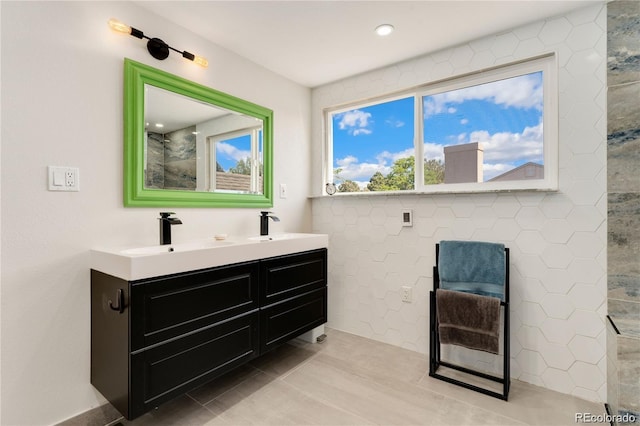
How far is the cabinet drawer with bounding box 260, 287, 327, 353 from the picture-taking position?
1982mm

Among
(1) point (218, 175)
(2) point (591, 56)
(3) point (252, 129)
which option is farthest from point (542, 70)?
(1) point (218, 175)

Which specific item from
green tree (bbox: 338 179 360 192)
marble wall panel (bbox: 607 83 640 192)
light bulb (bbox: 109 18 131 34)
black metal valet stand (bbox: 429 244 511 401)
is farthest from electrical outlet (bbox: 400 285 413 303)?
light bulb (bbox: 109 18 131 34)

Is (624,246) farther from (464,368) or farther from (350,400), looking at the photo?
(350,400)

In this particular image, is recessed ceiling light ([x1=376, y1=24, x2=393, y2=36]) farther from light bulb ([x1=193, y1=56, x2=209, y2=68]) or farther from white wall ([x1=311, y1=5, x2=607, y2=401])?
light bulb ([x1=193, y1=56, x2=209, y2=68])

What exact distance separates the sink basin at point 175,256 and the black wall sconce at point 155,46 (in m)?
1.15

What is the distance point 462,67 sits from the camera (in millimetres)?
2213

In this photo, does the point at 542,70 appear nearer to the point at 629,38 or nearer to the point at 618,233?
the point at 629,38

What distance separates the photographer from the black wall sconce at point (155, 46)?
167cm

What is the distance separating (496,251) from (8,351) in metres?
2.59

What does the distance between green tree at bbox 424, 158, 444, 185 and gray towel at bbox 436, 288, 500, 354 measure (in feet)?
2.77

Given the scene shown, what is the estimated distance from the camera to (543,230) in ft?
6.35

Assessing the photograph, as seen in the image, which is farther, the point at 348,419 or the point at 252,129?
Result: the point at 252,129

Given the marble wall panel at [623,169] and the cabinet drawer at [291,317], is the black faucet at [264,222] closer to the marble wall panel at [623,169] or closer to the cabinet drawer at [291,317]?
the cabinet drawer at [291,317]

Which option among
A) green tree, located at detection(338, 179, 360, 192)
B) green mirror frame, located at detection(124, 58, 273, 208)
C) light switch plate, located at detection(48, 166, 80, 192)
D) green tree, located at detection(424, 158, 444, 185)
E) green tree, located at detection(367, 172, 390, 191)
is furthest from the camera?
green tree, located at detection(338, 179, 360, 192)
